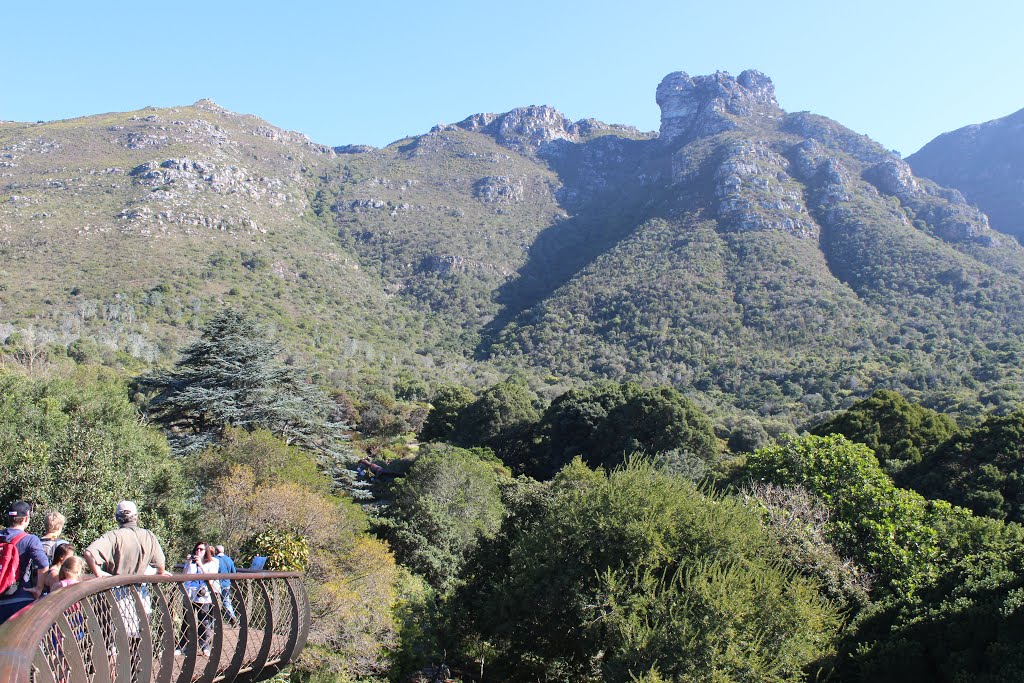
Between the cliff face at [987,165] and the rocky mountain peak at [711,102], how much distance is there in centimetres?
4203

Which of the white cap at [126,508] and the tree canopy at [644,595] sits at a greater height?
the white cap at [126,508]

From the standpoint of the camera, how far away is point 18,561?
4695 mm

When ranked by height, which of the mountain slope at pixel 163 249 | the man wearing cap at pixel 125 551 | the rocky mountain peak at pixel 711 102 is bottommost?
the man wearing cap at pixel 125 551

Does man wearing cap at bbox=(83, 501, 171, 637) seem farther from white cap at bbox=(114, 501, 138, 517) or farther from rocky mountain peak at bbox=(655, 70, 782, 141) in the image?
rocky mountain peak at bbox=(655, 70, 782, 141)

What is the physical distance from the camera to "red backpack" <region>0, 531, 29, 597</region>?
4.53 metres

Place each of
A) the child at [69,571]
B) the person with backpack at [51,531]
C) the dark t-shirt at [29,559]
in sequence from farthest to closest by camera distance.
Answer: the person with backpack at [51,531] < the dark t-shirt at [29,559] < the child at [69,571]

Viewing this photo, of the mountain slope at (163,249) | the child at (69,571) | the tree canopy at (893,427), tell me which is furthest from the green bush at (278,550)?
the mountain slope at (163,249)

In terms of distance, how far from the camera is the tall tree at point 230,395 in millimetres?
22094

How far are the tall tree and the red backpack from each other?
57.4 ft

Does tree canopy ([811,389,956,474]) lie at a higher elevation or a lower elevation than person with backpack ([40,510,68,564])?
lower

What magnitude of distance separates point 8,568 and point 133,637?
147 centimetres

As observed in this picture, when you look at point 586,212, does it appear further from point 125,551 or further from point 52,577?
point 52,577

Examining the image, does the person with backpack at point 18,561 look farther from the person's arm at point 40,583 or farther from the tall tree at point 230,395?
the tall tree at point 230,395

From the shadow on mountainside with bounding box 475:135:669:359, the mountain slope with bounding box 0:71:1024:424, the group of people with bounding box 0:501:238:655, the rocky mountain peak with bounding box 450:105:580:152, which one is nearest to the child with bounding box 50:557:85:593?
the group of people with bounding box 0:501:238:655
